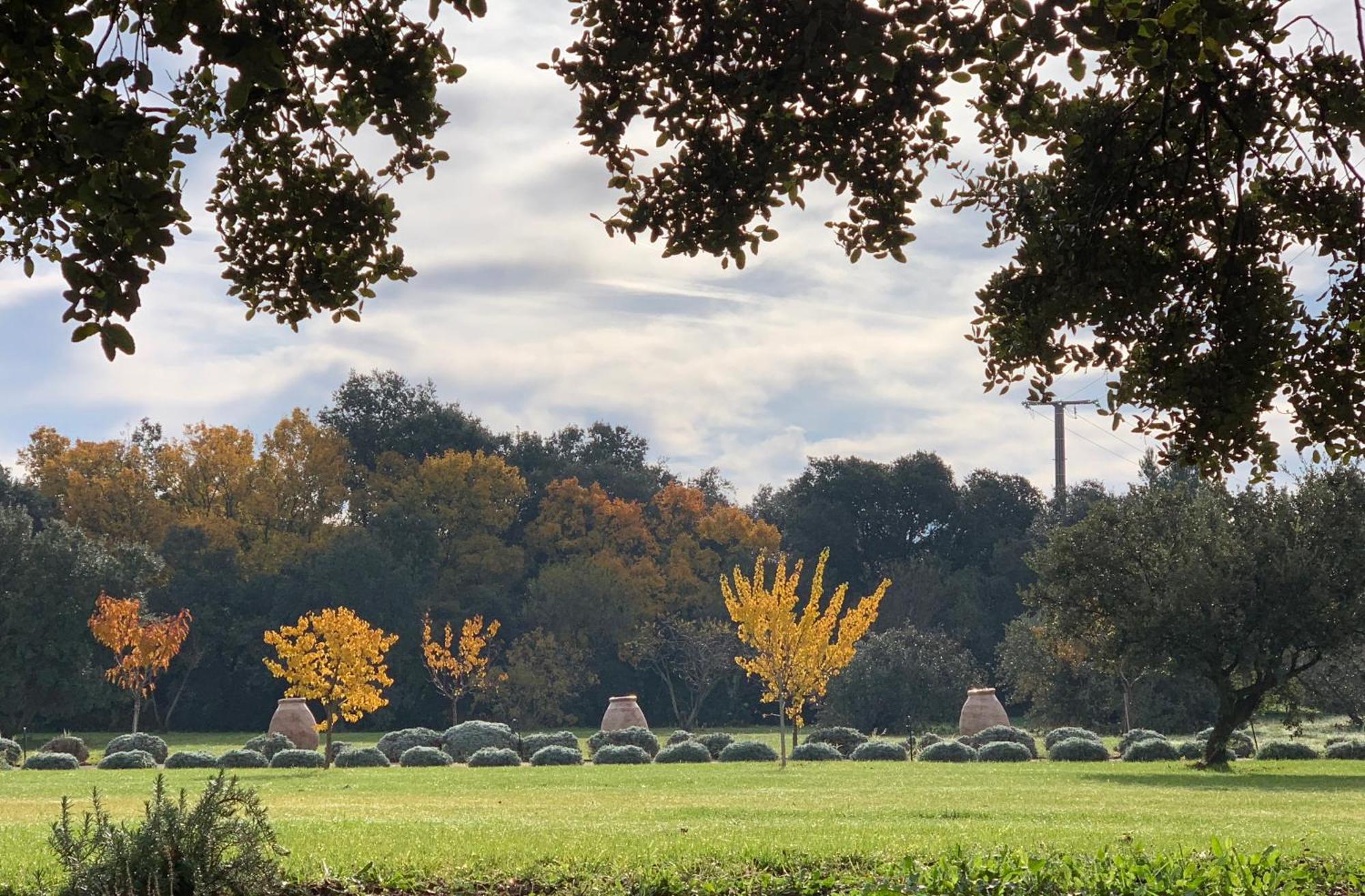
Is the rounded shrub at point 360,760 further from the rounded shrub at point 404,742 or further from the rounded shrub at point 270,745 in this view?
the rounded shrub at point 270,745

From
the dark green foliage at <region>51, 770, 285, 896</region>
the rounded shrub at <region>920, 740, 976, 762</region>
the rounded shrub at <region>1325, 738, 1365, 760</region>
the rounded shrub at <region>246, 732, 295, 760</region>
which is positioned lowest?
the rounded shrub at <region>246, 732, 295, 760</region>

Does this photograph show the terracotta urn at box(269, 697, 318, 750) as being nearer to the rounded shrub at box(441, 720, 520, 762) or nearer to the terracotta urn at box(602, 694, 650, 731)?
the rounded shrub at box(441, 720, 520, 762)

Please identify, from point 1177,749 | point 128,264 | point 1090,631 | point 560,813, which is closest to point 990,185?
point 128,264

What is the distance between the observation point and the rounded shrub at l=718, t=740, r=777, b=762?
3023 centimetres

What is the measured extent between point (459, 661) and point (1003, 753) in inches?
858

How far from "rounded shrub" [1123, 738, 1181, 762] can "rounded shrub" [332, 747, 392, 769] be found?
16231 mm

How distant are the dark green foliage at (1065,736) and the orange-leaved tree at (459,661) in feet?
60.2

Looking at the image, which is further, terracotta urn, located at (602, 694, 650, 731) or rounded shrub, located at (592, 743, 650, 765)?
terracotta urn, located at (602, 694, 650, 731)

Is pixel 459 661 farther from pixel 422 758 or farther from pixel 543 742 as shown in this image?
pixel 422 758

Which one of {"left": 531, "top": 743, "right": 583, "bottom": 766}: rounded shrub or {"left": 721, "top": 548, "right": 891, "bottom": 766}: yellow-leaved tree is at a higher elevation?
{"left": 721, "top": 548, "right": 891, "bottom": 766}: yellow-leaved tree

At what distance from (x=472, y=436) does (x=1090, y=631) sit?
125 feet

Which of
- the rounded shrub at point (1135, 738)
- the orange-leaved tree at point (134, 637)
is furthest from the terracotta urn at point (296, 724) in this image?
the rounded shrub at point (1135, 738)

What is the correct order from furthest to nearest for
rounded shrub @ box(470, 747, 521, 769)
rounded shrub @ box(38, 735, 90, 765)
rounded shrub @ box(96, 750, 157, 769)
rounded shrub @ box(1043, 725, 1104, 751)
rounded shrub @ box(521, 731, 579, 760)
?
1. rounded shrub @ box(521, 731, 579, 760)
2. rounded shrub @ box(38, 735, 90, 765)
3. rounded shrub @ box(1043, 725, 1104, 751)
4. rounded shrub @ box(470, 747, 521, 769)
5. rounded shrub @ box(96, 750, 157, 769)

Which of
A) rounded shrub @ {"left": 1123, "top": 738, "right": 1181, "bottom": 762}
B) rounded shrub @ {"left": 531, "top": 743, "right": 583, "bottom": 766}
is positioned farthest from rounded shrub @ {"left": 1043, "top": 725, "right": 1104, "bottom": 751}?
rounded shrub @ {"left": 531, "top": 743, "right": 583, "bottom": 766}
